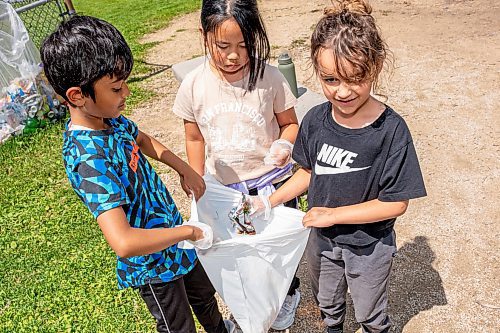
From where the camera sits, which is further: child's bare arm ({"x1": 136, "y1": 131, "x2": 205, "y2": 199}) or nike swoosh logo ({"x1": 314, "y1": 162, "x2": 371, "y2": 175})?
child's bare arm ({"x1": 136, "y1": 131, "x2": 205, "y2": 199})

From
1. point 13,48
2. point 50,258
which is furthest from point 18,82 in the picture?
point 50,258

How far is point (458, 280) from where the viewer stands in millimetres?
2654

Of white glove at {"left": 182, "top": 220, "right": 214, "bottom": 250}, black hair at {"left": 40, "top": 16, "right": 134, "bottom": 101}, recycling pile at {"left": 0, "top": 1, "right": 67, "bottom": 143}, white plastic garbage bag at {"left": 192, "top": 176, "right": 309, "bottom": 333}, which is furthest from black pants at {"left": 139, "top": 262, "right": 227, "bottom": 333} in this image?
recycling pile at {"left": 0, "top": 1, "right": 67, "bottom": 143}

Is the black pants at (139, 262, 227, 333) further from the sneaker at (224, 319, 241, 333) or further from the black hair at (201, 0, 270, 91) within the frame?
the black hair at (201, 0, 270, 91)

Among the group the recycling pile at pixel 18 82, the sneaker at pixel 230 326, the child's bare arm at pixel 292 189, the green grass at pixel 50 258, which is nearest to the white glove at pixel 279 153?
the child's bare arm at pixel 292 189

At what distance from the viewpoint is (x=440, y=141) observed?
388 centimetres

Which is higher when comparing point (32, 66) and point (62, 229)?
point (32, 66)

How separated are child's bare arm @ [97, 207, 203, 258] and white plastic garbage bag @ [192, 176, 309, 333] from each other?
259 millimetres

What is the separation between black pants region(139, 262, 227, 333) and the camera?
1854 millimetres

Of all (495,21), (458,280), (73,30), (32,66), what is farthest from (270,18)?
(73,30)

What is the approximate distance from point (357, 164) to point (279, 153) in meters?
0.41

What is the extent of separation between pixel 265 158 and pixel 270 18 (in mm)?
6495

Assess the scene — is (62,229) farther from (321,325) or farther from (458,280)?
(458,280)

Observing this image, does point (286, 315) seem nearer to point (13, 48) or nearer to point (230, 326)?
point (230, 326)
